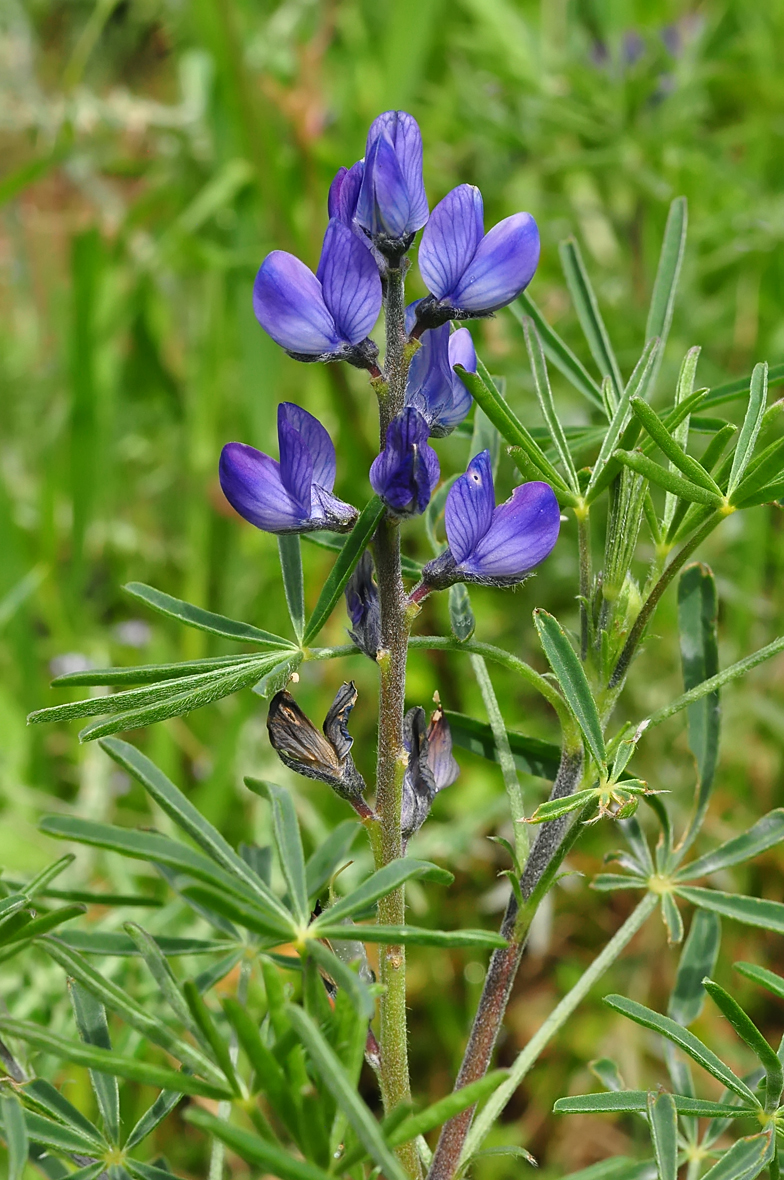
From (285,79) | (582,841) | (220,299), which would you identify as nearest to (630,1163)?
(582,841)

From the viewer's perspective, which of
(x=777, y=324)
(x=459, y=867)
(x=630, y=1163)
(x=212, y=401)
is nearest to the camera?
(x=630, y=1163)

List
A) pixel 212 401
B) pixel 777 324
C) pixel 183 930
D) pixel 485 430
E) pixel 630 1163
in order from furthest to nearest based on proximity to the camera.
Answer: pixel 212 401, pixel 777 324, pixel 183 930, pixel 485 430, pixel 630 1163

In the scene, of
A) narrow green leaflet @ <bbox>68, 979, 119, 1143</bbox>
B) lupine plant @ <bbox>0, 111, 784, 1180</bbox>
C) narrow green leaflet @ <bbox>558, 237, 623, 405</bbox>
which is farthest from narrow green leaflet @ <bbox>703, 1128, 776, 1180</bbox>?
narrow green leaflet @ <bbox>558, 237, 623, 405</bbox>

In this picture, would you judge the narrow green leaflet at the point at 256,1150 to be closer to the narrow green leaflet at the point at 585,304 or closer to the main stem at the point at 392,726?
the main stem at the point at 392,726

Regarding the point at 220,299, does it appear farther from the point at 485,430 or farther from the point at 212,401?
the point at 485,430

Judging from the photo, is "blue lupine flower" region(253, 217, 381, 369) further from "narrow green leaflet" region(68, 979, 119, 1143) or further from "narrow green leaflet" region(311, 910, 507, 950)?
"narrow green leaflet" region(68, 979, 119, 1143)
